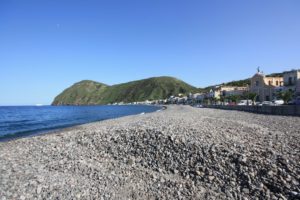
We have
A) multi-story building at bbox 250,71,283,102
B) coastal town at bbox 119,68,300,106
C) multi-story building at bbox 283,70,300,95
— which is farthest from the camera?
multi-story building at bbox 250,71,283,102

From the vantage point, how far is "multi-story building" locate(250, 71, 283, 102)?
86.6 m

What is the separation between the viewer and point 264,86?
8894 cm

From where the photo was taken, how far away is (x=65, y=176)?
9508mm

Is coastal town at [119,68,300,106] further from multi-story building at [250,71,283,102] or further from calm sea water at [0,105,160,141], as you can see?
calm sea water at [0,105,160,141]

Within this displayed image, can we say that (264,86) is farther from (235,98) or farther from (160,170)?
(160,170)

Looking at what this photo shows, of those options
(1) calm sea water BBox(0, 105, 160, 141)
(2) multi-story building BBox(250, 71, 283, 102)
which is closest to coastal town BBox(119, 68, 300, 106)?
(2) multi-story building BBox(250, 71, 283, 102)

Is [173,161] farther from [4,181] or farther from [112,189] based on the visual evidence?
[4,181]

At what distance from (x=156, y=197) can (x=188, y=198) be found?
2.94ft

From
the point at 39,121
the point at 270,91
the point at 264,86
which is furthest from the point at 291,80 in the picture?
the point at 39,121

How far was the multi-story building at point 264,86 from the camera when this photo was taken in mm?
86625

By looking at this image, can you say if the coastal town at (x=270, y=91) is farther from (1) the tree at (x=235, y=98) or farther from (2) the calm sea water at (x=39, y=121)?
(2) the calm sea water at (x=39, y=121)

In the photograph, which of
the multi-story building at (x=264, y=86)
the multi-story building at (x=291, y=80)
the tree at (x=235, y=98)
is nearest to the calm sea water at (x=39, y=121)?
the multi-story building at (x=264, y=86)

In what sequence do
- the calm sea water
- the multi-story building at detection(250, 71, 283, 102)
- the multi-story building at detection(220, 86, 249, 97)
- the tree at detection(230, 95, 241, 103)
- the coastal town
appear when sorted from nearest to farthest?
the calm sea water, the coastal town, the multi-story building at detection(250, 71, 283, 102), the tree at detection(230, 95, 241, 103), the multi-story building at detection(220, 86, 249, 97)

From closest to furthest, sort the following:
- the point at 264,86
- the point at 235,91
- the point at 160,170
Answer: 1. the point at 160,170
2. the point at 264,86
3. the point at 235,91
